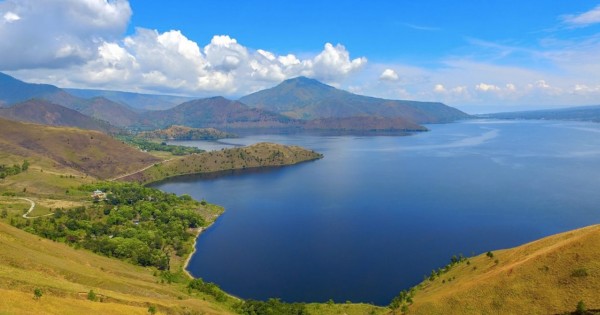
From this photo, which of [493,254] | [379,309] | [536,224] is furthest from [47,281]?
[536,224]

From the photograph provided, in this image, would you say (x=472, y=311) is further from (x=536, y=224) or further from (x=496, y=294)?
(x=536, y=224)

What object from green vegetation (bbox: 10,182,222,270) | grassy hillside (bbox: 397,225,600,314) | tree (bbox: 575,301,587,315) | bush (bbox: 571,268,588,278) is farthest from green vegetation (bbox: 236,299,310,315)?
bush (bbox: 571,268,588,278)

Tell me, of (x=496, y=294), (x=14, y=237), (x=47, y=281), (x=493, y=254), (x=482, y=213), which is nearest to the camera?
(x=47, y=281)

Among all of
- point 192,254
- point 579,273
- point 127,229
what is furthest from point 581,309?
point 127,229

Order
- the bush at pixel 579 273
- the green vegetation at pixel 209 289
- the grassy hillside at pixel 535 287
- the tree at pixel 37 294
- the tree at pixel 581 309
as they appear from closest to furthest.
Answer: the tree at pixel 37 294
the tree at pixel 581 309
the grassy hillside at pixel 535 287
the bush at pixel 579 273
the green vegetation at pixel 209 289

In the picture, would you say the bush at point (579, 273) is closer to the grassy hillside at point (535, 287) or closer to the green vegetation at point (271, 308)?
the grassy hillside at point (535, 287)

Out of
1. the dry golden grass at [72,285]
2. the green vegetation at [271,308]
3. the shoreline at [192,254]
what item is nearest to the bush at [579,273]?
the green vegetation at [271,308]
